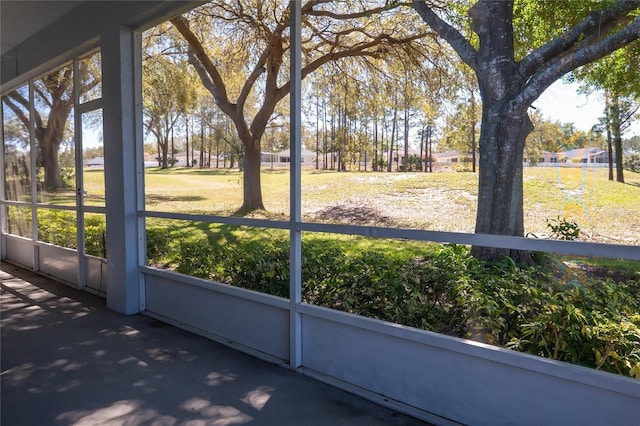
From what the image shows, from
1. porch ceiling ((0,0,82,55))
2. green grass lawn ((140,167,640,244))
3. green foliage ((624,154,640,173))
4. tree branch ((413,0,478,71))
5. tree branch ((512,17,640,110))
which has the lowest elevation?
green grass lawn ((140,167,640,244))

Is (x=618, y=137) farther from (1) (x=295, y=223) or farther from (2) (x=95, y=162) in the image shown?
(2) (x=95, y=162)

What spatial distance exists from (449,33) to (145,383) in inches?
121

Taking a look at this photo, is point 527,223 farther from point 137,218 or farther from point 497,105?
point 137,218

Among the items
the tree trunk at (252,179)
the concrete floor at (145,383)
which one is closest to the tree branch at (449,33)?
the tree trunk at (252,179)

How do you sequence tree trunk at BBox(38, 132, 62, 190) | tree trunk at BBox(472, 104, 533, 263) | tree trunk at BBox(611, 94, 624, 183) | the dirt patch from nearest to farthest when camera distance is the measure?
1. tree trunk at BBox(611, 94, 624, 183)
2. tree trunk at BBox(472, 104, 533, 263)
3. the dirt patch
4. tree trunk at BBox(38, 132, 62, 190)

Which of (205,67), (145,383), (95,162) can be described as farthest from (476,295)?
(95,162)

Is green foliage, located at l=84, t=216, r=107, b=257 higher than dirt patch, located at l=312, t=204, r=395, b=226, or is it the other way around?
dirt patch, located at l=312, t=204, r=395, b=226

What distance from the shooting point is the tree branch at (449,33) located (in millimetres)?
2852

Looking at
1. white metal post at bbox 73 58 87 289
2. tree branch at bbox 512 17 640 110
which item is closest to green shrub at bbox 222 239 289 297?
tree branch at bbox 512 17 640 110

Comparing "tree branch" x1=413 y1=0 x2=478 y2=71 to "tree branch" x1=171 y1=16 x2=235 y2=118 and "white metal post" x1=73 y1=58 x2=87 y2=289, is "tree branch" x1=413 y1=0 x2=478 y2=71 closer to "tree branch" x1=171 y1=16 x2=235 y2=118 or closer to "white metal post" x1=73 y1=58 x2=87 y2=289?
"tree branch" x1=171 y1=16 x2=235 y2=118

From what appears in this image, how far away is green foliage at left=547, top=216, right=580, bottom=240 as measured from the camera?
2473 millimetres

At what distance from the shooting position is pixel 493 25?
108 inches

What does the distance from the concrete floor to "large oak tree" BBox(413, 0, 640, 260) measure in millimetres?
1412

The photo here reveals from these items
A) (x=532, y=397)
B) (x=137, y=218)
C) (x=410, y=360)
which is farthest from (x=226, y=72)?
(x=532, y=397)
